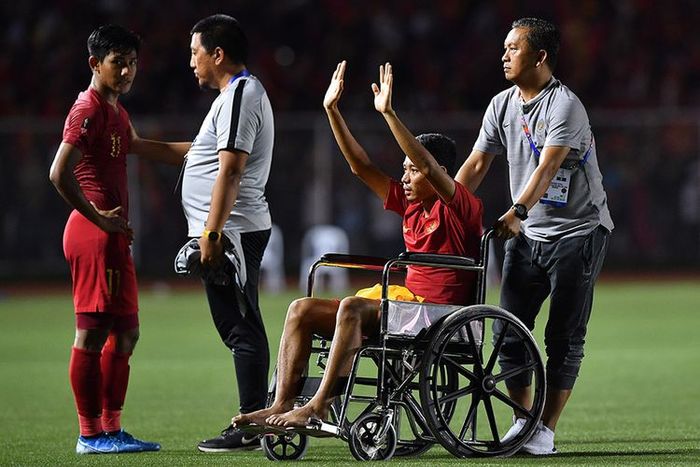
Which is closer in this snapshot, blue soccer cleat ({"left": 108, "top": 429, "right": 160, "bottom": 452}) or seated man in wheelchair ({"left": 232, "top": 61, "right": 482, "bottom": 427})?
seated man in wheelchair ({"left": 232, "top": 61, "right": 482, "bottom": 427})

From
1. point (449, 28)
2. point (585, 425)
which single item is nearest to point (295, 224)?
point (449, 28)

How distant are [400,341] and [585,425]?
2398 mm

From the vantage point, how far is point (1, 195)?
2178 centimetres

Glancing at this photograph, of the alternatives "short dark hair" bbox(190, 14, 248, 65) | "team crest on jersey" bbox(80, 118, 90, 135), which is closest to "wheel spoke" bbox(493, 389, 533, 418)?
"short dark hair" bbox(190, 14, 248, 65)

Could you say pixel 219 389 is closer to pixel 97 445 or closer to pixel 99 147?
pixel 97 445

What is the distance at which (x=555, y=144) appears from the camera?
7527 millimetres

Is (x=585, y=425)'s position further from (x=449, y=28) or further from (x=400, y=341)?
(x=449, y=28)

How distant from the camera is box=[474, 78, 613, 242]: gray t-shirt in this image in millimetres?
7582

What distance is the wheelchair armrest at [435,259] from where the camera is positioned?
22.9 feet

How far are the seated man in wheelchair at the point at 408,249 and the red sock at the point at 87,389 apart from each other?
3.62 ft

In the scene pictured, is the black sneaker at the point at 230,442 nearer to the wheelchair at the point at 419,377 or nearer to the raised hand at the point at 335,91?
the wheelchair at the point at 419,377

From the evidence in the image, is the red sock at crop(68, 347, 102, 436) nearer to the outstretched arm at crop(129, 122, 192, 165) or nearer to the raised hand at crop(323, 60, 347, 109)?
the outstretched arm at crop(129, 122, 192, 165)

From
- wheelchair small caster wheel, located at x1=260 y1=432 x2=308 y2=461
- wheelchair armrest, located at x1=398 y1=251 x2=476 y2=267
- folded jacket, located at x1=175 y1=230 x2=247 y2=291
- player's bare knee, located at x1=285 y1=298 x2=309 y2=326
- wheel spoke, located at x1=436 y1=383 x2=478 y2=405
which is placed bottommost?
wheelchair small caster wheel, located at x1=260 y1=432 x2=308 y2=461

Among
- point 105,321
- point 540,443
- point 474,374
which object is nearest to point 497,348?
point 474,374
